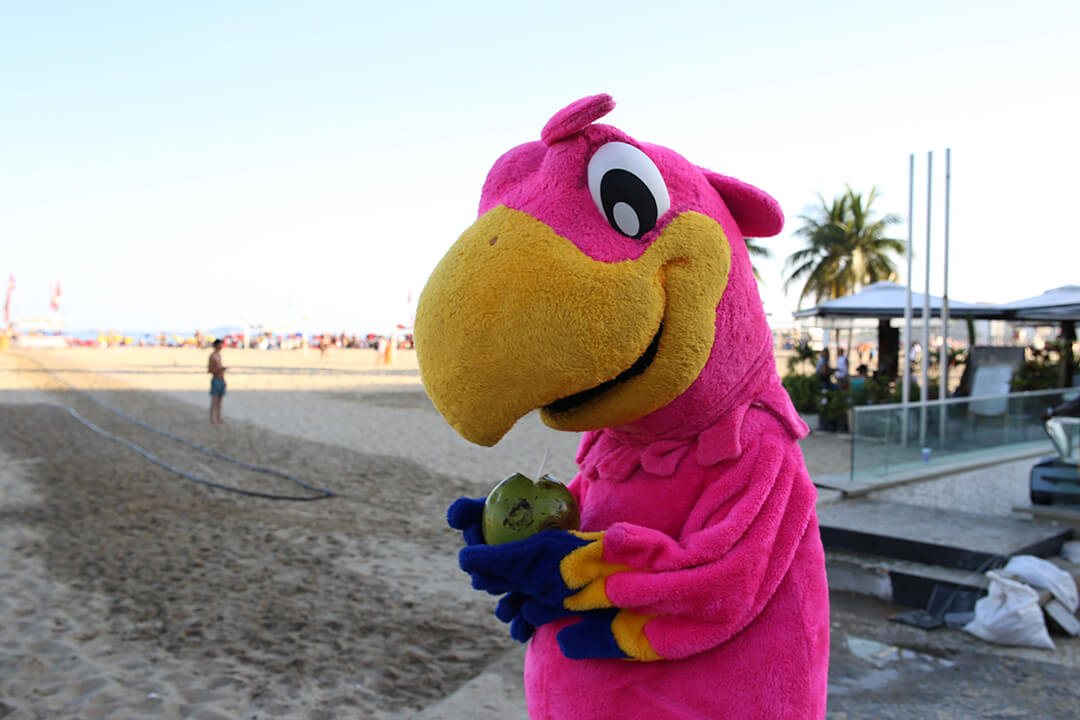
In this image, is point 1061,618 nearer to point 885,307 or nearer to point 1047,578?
point 1047,578

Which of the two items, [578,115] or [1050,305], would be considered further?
[1050,305]

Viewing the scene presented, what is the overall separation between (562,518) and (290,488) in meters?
8.88

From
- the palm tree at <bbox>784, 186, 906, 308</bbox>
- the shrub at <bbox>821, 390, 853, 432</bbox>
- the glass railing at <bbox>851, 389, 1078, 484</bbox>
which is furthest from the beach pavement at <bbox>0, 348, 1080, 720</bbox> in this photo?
the palm tree at <bbox>784, 186, 906, 308</bbox>

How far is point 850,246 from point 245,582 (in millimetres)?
28102

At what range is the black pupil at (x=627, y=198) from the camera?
5.19 ft

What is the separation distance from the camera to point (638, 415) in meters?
1.65

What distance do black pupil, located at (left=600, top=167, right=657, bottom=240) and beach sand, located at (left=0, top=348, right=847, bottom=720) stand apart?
3.07 m

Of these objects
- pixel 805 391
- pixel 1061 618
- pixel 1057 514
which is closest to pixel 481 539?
pixel 1061 618

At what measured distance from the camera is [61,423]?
47.8 ft

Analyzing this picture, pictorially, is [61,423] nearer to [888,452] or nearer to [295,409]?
[295,409]

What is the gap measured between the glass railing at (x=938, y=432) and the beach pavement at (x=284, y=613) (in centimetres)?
250

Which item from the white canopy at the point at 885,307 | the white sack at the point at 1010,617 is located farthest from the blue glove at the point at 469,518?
the white canopy at the point at 885,307

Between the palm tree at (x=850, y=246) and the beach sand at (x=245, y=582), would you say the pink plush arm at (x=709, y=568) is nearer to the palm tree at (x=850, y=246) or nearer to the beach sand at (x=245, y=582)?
the beach sand at (x=245, y=582)

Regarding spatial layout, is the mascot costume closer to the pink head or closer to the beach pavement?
the pink head
